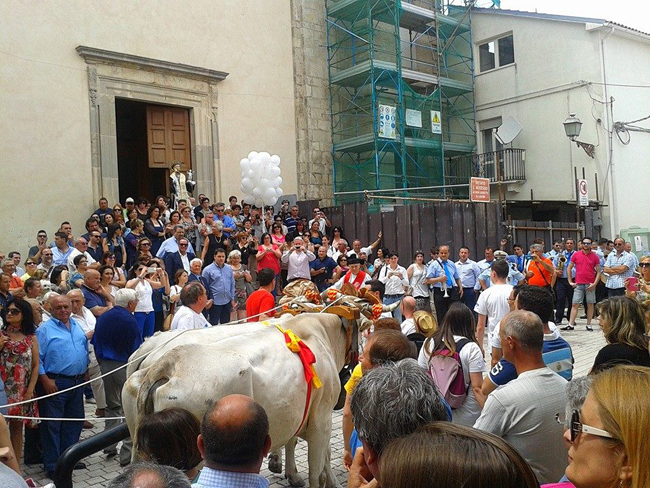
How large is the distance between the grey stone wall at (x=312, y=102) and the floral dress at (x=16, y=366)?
15.1 m

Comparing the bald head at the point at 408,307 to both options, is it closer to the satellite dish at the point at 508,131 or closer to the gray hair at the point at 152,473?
the gray hair at the point at 152,473

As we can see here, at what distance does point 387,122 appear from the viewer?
20953 mm

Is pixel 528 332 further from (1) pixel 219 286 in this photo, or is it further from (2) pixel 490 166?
(2) pixel 490 166

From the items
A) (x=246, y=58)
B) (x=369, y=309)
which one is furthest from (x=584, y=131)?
(x=369, y=309)

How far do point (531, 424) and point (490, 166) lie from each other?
2091cm

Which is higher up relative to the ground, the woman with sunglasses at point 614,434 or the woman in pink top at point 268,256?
the woman in pink top at point 268,256

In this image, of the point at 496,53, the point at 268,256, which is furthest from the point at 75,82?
the point at 496,53

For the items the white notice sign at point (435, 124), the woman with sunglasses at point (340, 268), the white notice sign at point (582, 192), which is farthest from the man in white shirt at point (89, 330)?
the white notice sign at point (435, 124)

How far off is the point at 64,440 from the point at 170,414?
3529 millimetres

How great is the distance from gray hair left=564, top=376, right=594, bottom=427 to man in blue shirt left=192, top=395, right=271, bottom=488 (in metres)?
1.25

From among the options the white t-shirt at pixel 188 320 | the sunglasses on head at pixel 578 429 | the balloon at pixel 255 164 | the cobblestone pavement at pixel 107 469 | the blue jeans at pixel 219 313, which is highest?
the balloon at pixel 255 164

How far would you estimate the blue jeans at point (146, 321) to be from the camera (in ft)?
29.1

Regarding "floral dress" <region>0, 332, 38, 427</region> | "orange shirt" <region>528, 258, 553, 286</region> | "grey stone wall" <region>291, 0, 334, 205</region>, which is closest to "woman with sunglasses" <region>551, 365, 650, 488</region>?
"floral dress" <region>0, 332, 38, 427</region>

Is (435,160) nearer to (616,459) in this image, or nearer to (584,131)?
(584,131)
